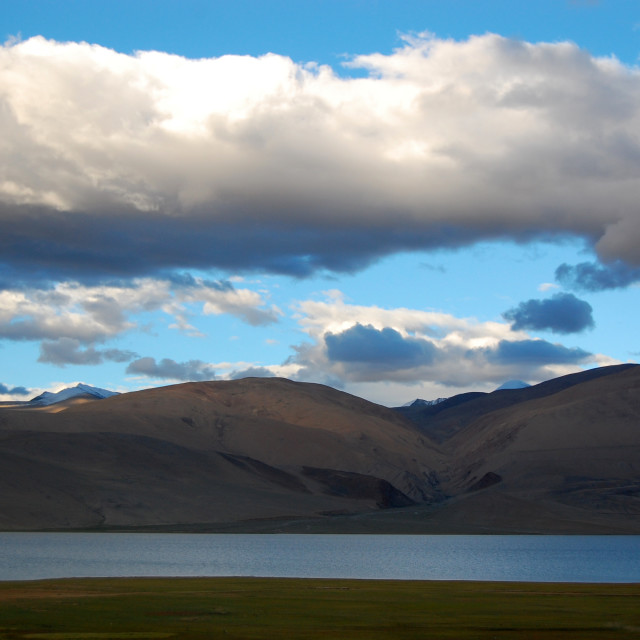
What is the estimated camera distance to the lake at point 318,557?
208 feet

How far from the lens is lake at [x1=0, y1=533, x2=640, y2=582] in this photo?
63406 millimetres

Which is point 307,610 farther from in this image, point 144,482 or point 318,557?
point 144,482

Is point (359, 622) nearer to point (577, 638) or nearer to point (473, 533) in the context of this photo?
point (577, 638)

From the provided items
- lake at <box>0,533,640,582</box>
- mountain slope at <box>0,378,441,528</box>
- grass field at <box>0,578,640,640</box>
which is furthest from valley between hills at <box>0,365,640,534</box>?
grass field at <box>0,578,640,640</box>

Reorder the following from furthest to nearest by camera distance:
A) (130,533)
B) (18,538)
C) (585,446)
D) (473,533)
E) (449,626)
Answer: (585,446)
(473,533)
(130,533)
(18,538)
(449,626)

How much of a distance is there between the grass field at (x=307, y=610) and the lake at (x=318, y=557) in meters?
10.8

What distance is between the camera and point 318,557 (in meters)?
80.7

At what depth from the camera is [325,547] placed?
9581 cm

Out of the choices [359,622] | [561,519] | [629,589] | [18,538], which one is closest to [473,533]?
[561,519]

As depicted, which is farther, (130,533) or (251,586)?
(130,533)

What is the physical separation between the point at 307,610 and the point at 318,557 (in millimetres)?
43155

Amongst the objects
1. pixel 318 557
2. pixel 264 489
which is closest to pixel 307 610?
pixel 318 557

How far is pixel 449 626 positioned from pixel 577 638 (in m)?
4.34

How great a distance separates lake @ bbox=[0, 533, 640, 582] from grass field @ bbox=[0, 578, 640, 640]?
35.3 feet
